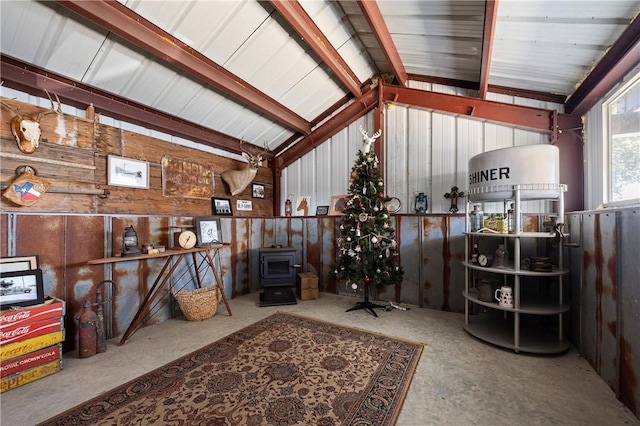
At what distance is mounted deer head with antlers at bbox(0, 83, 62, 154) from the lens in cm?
238

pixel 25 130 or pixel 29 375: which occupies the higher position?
pixel 25 130

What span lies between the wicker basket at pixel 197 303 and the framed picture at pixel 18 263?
1351 millimetres

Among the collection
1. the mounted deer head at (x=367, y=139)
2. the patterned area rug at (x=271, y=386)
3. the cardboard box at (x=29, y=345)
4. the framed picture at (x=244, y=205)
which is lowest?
the patterned area rug at (x=271, y=386)

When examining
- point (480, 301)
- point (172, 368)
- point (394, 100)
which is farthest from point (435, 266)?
point (172, 368)

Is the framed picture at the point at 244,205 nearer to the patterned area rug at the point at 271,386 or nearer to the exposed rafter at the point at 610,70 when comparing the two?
the patterned area rug at the point at 271,386

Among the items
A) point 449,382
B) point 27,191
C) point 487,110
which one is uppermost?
point 487,110

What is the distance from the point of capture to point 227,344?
2.73 meters

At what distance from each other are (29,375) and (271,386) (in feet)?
6.60

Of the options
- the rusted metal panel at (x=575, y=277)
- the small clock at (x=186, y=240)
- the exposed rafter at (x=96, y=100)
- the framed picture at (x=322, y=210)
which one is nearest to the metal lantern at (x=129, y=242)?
the small clock at (x=186, y=240)

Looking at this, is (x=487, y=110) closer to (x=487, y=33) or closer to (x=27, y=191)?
(x=487, y=33)

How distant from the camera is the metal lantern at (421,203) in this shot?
4.10 m

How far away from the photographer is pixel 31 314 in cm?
215

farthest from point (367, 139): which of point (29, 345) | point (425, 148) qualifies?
point (29, 345)

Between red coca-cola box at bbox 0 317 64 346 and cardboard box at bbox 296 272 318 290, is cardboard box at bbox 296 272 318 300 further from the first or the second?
red coca-cola box at bbox 0 317 64 346
